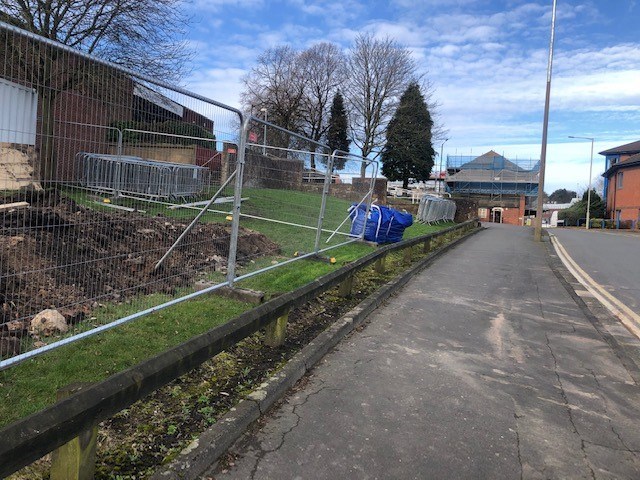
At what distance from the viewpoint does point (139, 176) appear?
5.02 meters

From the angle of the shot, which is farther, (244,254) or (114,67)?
(244,254)

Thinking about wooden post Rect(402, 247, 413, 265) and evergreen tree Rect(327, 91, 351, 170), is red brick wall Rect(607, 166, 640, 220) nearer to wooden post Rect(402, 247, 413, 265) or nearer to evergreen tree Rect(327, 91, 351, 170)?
evergreen tree Rect(327, 91, 351, 170)

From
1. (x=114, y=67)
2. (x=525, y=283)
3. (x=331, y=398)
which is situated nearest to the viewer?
(x=114, y=67)

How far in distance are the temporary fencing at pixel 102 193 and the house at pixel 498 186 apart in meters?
61.8

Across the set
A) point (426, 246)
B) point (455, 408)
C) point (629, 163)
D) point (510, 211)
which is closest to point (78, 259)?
point (455, 408)

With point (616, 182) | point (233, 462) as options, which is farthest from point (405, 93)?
point (233, 462)

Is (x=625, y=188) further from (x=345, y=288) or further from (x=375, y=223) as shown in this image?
(x=345, y=288)

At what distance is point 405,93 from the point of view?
4756 cm

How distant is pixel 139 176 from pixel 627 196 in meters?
52.1

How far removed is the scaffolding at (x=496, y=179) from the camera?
220 feet

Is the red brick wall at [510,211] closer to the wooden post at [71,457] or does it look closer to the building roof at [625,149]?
the building roof at [625,149]

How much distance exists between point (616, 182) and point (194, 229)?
54.9m

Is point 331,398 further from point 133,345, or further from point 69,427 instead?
point 69,427

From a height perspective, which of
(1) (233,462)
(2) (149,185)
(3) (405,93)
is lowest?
(1) (233,462)
